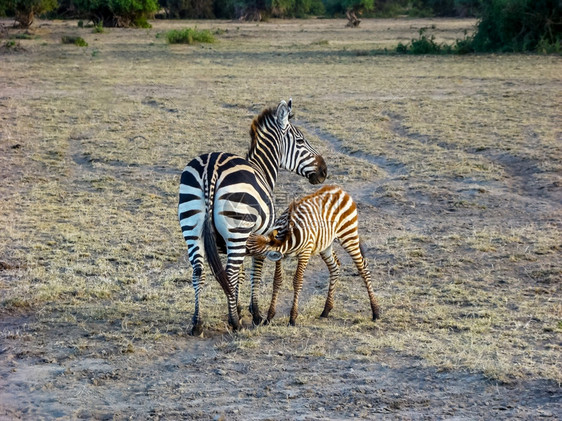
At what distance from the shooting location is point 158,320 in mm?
6297

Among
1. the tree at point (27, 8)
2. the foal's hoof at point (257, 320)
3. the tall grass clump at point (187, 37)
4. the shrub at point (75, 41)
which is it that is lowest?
the foal's hoof at point (257, 320)

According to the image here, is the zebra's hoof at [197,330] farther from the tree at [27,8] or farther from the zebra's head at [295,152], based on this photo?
the tree at [27,8]

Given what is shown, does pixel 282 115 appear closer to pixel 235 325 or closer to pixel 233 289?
pixel 233 289

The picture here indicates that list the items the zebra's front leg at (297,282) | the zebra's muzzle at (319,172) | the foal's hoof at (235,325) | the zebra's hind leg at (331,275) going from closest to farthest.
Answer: the foal's hoof at (235,325), the zebra's front leg at (297,282), the zebra's hind leg at (331,275), the zebra's muzzle at (319,172)

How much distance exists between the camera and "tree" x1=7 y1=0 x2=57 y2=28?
37719 millimetres

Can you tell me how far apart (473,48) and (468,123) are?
1502 centimetres

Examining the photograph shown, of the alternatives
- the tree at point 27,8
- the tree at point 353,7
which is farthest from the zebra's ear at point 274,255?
the tree at point 353,7

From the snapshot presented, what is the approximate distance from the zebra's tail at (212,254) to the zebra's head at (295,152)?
59.4 inches

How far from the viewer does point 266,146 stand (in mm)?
6844

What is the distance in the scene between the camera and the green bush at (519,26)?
90.2ft

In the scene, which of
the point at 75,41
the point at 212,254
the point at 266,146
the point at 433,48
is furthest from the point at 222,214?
the point at 75,41

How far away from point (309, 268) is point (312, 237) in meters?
1.87

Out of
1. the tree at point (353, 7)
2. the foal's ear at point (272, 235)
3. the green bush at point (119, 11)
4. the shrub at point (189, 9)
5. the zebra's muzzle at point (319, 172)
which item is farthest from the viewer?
the shrub at point (189, 9)

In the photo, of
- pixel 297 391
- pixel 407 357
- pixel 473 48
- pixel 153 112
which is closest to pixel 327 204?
pixel 407 357
